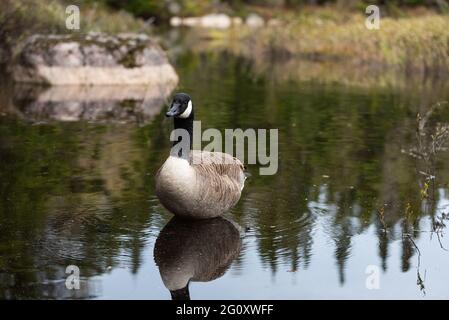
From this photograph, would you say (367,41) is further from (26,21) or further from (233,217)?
(233,217)

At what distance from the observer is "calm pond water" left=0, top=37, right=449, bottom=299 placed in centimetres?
643

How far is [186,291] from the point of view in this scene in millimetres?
6172

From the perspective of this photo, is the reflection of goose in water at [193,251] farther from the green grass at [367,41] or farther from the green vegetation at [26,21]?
the green grass at [367,41]

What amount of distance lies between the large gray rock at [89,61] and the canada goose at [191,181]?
12.3 m

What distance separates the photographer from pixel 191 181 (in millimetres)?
7375

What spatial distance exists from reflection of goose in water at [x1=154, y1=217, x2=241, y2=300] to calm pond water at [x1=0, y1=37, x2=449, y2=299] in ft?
0.06

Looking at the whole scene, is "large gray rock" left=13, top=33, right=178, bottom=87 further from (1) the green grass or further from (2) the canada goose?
(2) the canada goose

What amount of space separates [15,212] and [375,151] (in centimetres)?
568

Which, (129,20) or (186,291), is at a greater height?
(129,20)

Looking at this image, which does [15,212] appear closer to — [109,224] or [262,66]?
[109,224]

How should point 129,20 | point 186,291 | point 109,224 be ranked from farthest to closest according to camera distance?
point 129,20
point 109,224
point 186,291

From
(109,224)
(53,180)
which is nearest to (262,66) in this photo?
(53,180)

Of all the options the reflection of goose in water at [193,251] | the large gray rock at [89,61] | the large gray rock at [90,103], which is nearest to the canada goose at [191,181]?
the reflection of goose in water at [193,251]

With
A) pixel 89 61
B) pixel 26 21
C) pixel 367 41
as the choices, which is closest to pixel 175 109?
pixel 89 61
